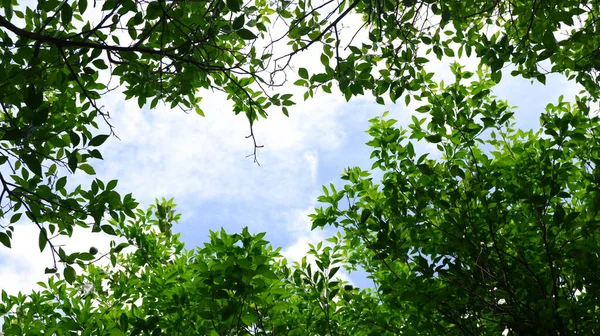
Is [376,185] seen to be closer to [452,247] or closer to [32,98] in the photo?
[452,247]

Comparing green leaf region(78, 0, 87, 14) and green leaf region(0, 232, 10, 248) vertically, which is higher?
green leaf region(78, 0, 87, 14)

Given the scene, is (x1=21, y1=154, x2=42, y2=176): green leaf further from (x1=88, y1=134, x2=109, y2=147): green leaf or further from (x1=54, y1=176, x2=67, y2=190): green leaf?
(x1=54, y1=176, x2=67, y2=190): green leaf

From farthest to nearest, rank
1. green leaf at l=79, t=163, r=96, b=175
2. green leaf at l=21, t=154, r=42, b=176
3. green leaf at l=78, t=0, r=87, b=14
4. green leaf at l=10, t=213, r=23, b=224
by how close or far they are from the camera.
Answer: green leaf at l=10, t=213, r=23, b=224 → green leaf at l=79, t=163, r=96, b=175 → green leaf at l=78, t=0, r=87, b=14 → green leaf at l=21, t=154, r=42, b=176

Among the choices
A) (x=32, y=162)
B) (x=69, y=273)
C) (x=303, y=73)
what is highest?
(x=303, y=73)

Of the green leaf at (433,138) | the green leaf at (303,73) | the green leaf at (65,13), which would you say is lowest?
the green leaf at (433,138)

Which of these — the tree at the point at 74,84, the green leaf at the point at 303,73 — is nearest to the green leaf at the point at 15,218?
the tree at the point at 74,84

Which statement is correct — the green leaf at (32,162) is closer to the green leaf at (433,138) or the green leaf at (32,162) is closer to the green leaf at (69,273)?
the green leaf at (69,273)

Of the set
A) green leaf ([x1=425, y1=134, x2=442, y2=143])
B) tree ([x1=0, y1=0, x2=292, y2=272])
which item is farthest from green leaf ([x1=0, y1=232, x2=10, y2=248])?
green leaf ([x1=425, y1=134, x2=442, y2=143])

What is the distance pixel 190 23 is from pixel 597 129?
3.62 meters

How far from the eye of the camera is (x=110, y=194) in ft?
10.1

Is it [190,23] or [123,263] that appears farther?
[123,263]

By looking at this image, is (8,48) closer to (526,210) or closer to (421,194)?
(421,194)

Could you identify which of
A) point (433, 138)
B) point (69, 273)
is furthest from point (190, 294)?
point (433, 138)

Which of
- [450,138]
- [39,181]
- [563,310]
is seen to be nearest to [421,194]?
[450,138]
